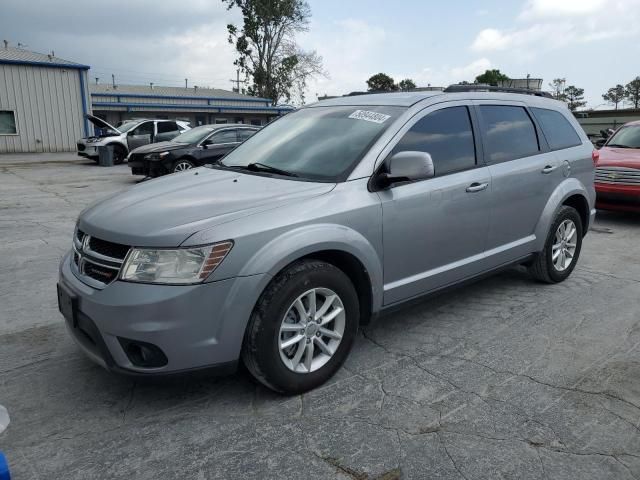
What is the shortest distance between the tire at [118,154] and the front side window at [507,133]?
17693 mm

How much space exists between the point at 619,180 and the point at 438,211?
18.5ft

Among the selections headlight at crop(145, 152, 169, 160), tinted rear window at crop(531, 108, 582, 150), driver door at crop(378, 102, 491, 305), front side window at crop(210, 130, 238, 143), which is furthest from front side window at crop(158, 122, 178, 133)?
driver door at crop(378, 102, 491, 305)

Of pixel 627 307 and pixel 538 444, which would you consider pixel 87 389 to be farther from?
pixel 627 307

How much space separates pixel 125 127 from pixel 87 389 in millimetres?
19124

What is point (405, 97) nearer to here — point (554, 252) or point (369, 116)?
point (369, 116)

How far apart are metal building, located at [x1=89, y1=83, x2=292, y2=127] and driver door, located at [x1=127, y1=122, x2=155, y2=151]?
1362 cm

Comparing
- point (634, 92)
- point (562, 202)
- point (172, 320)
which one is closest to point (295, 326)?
point (172, 320)

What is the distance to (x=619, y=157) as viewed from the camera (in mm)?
8336

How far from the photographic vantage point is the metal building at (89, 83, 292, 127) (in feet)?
112

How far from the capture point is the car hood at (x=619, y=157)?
797 cm

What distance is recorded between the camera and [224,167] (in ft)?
13.4

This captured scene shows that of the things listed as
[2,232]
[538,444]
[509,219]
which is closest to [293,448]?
[538,444]

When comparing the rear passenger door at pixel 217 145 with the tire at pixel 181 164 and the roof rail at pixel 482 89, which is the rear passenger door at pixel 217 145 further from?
the roof rail at pixel 482 89

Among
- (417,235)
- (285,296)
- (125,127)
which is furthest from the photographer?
(125,127)
